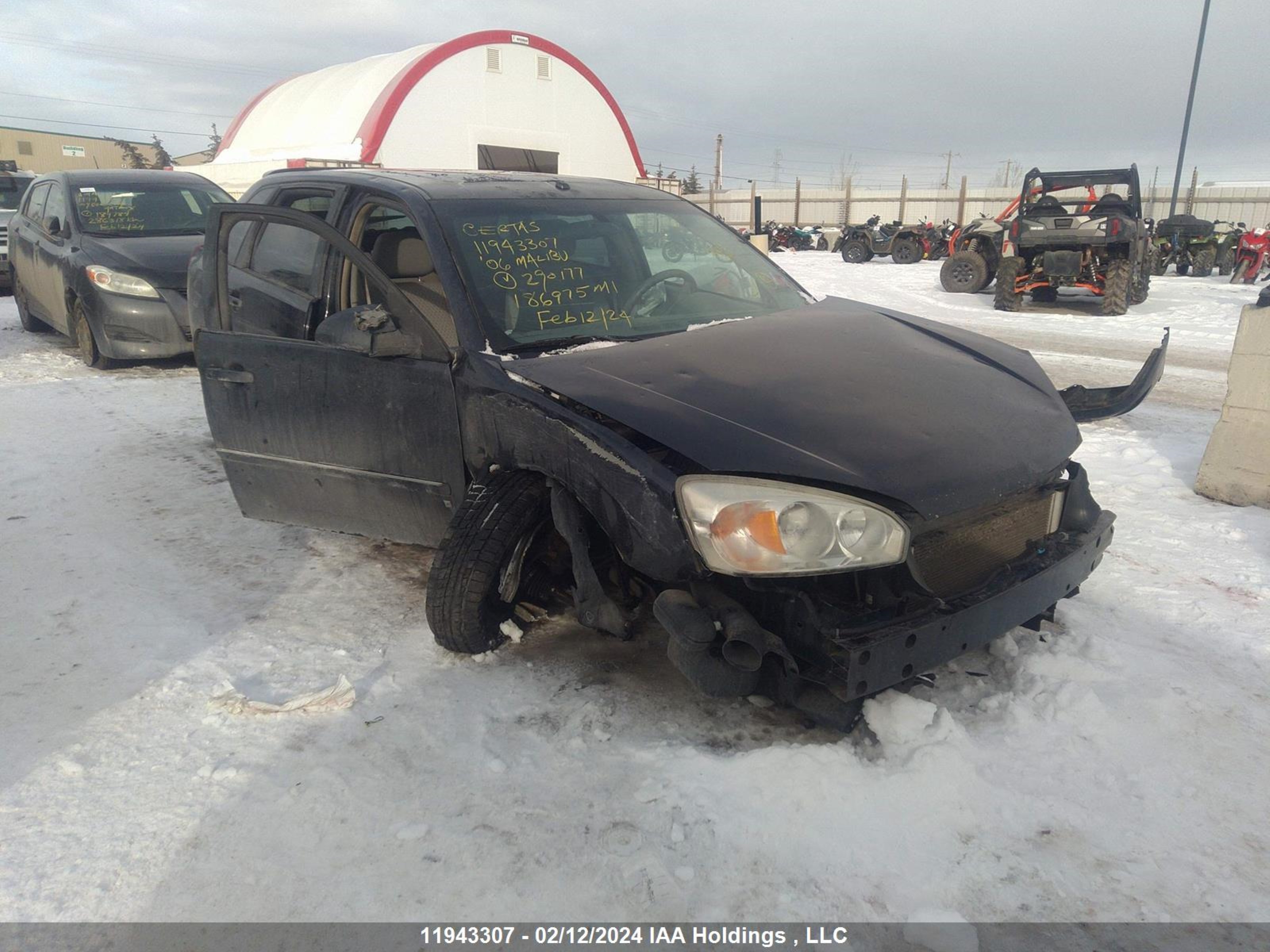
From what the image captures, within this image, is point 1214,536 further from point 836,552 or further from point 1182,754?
point 836,552

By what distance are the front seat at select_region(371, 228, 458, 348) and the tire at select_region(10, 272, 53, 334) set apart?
857 cm

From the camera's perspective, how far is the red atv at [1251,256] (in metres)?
17.3

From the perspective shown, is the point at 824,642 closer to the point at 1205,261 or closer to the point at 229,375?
the point at 229,375

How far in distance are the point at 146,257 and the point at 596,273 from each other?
620 cm

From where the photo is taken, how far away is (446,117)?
22766 millimetres

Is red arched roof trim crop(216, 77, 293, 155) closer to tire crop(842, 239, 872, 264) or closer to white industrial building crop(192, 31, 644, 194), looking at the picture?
white industrial building crop(192, 31, 644, 194)

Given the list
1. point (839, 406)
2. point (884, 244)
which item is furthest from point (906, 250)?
point (839, 406)

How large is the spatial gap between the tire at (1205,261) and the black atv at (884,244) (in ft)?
21.3

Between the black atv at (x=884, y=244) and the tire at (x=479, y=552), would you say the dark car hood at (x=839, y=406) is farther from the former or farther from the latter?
the black atv at (x=884, y=244)

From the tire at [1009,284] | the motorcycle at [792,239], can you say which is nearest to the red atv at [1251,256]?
the tire at [1009,284]

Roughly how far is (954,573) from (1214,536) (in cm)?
247

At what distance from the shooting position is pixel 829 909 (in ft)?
6.32

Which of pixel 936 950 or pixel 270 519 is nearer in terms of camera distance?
pixel 936 950

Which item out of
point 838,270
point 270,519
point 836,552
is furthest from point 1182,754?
point 838,270
